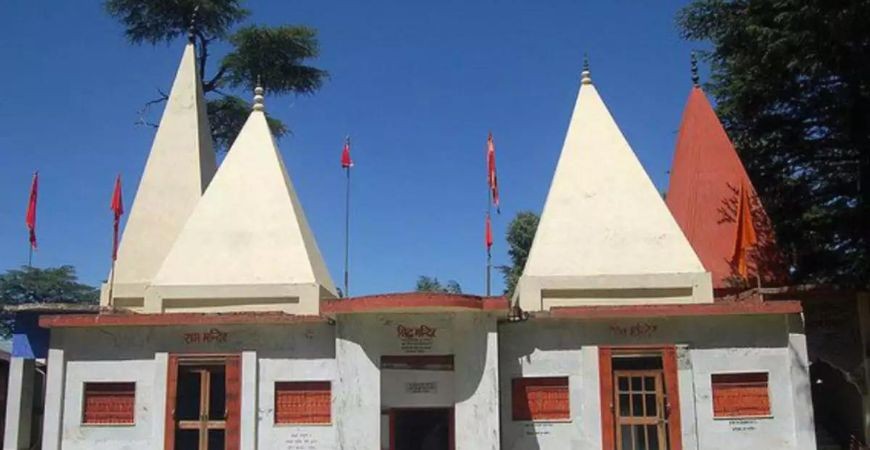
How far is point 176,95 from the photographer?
664 inches

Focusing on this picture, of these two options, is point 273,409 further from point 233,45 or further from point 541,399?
point 233,45

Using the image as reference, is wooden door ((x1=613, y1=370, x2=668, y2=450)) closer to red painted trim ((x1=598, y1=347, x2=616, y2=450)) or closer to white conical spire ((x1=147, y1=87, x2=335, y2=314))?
red painted trim ((x1=598, y1=347, x2=616, y2=450))

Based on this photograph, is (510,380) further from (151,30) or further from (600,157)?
(151,30)

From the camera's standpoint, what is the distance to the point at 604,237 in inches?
498

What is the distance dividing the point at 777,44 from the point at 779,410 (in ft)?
20.0

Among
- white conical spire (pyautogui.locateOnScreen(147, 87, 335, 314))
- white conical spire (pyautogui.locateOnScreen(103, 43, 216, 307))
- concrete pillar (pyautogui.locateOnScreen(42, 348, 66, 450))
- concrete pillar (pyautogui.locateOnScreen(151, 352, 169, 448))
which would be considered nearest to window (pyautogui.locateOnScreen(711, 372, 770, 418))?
white conical spire (pyautogui.locateOnScreen(147, 87, 335, 314))

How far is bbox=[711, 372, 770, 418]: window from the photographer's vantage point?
11062 mm

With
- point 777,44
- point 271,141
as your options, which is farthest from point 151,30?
point 777,44


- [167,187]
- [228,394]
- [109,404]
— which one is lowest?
[109,404]

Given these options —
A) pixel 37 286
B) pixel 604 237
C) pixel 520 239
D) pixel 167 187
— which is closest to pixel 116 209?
pixel 167 187

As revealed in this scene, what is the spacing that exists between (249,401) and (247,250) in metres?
2.81

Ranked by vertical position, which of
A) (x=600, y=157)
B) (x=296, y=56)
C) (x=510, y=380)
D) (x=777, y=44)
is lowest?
(x=510, y=380)

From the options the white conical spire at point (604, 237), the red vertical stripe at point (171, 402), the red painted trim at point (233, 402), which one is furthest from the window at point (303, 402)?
the white conical spire at point (604, 237)

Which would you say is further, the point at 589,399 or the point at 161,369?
the point at 161,369
